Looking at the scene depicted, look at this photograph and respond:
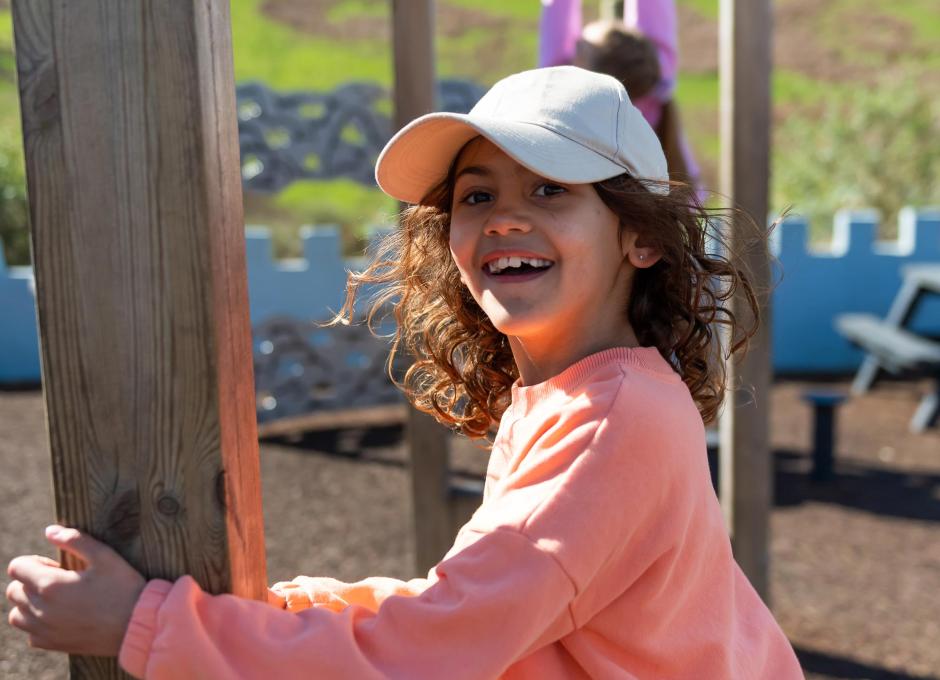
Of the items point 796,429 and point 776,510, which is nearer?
point 776,510

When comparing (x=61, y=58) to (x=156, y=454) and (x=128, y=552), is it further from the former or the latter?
(x=128, y=552)

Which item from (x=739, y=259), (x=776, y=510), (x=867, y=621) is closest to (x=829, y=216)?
(x=776, y=510)

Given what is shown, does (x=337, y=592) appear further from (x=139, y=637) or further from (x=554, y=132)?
(x=554, y=132)

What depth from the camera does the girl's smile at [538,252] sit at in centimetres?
143

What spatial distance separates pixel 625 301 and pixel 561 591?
559 mm

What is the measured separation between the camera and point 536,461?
125 centimetres

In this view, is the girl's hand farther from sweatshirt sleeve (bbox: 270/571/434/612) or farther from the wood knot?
sweatshirt sleeve (bbox: 270/571/434/612)

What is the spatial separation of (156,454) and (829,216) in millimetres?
12181

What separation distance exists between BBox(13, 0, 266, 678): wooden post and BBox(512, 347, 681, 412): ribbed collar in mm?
434

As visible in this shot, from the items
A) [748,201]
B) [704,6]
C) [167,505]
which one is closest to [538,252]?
[167,505]

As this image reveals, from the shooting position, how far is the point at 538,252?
1.43 metres

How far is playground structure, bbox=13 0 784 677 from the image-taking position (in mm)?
1164

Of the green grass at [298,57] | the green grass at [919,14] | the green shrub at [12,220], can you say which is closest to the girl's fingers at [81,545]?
the green shrub at [12,220]

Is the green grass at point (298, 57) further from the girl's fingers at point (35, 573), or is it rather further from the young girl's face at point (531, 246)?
the girl's fingers at point (35, 573)
